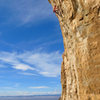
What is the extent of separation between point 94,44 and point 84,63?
1.78 metres

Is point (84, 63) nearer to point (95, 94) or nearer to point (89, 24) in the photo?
point (95, 94)

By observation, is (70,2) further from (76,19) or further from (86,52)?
(86,52)

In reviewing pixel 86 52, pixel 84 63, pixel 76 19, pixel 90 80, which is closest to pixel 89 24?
pixel 76 19

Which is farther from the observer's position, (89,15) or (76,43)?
(76,43)

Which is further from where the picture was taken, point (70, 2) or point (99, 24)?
point (70, 2)

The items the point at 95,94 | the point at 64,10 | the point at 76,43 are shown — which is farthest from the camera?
the point at 64,10

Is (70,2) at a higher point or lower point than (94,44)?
higher

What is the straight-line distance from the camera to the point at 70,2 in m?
12.1

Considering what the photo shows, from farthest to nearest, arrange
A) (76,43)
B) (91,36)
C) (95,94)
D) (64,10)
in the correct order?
1. (64,10)
2. (76,43)
3. (91,36)
4. (95,94)

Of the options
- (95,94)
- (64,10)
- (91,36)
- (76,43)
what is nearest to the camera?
(95,94)

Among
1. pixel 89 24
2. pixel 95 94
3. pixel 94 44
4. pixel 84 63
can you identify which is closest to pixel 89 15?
pixel 89 24

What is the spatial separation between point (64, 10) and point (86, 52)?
5.33m

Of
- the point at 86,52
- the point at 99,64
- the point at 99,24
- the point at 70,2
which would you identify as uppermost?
the point at 70,2

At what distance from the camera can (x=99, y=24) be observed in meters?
10.2
